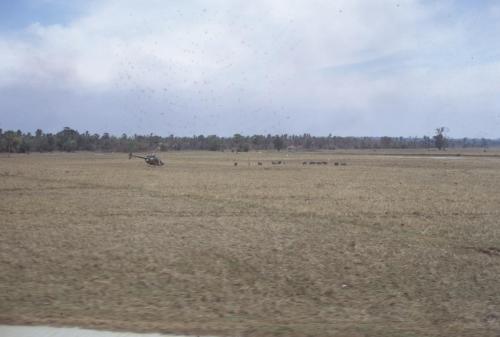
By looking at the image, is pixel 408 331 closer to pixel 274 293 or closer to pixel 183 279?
pixel 274 293

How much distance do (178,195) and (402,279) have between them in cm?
1615

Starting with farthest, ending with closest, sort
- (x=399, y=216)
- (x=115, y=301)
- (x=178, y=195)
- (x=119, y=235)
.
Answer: (x=178, y=195) → (x=399, y=216) → (x=119, y=235) → (x=115, y=301)

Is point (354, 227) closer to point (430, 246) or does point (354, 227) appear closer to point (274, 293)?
point (430, 246)

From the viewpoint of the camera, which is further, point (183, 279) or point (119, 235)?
point (119, 235)

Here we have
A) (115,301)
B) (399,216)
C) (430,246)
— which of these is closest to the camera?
(115,301)

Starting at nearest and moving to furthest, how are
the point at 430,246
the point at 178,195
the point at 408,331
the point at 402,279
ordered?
the point at 408,331, the point at 402,279, the point at 430,246, the point at 178,195

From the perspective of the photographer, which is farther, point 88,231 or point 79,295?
point 88,231

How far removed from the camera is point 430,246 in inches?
460

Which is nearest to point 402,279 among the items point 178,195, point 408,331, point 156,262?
point 408,331

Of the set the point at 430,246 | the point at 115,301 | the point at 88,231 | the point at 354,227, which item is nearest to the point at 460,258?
the point at 430,246

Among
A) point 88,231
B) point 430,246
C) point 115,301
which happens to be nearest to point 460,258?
point 430,246

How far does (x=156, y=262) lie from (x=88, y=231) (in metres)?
3.85

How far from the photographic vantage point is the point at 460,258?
10.5 meters

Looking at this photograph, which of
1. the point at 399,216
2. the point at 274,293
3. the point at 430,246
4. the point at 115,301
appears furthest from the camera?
the point at 399,216
